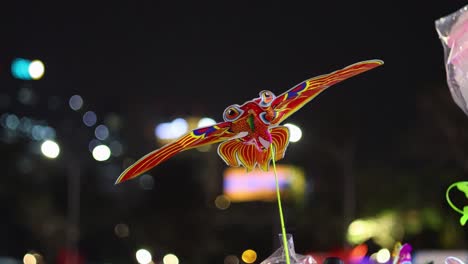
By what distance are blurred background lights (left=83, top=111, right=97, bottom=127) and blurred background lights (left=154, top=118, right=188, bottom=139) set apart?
11.9 ft

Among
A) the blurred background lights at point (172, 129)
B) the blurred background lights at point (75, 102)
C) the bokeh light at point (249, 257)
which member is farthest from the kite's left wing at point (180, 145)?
the blurred background lights at point (172, 129)

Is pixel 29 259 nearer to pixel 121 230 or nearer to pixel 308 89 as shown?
pixel 121 230

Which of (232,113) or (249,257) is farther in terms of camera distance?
(249,257)

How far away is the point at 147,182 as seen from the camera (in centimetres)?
1917

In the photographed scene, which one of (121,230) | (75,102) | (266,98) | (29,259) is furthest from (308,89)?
(121,230)

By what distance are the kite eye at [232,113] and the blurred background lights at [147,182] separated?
54.6 feet

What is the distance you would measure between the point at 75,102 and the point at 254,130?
1342 cm

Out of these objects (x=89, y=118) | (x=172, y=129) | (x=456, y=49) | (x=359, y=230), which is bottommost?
(x=359, y=230)

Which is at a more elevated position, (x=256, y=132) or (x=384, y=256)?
(x=256, y=132)

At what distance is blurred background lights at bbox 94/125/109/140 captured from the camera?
54.1 feet

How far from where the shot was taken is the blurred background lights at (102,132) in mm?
16489

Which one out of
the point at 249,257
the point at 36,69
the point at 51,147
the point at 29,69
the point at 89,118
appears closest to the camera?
the point at 36,69

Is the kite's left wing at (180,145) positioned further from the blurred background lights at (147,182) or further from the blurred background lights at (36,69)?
the blurred background lights at (147,182)

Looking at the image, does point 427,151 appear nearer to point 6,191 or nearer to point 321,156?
point 321,156
